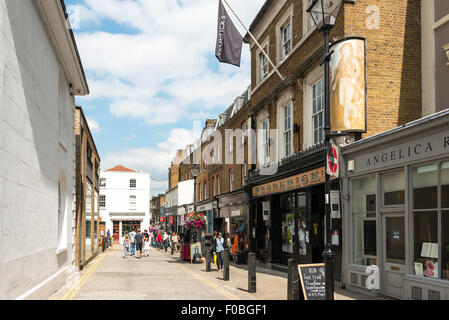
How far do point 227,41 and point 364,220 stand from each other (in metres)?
10.3

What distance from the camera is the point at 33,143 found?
10.2 meters

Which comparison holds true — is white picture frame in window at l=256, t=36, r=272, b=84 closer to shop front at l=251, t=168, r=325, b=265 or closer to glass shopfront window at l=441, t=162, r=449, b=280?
shop front at l=251, t=168, r=325, b=265

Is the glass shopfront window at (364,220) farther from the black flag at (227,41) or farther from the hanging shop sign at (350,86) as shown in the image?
the black flag at (227,41)

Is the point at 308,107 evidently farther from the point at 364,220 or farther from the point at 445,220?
the point at 445,220

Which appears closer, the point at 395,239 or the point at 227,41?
the point at 395,239

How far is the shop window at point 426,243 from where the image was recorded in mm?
11086

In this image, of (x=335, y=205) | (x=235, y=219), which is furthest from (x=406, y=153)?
(x=235, y=219)

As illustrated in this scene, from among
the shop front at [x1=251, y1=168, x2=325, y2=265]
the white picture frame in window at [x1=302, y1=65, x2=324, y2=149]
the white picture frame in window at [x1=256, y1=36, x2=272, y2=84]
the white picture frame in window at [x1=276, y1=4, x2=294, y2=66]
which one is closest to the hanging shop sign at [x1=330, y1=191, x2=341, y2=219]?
the shop front at [x1=251, y1=168, x2=325, y2=265]

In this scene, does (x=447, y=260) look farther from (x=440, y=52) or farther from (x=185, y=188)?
(x=185, y=188)

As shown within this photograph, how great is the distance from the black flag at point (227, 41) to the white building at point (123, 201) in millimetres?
49655

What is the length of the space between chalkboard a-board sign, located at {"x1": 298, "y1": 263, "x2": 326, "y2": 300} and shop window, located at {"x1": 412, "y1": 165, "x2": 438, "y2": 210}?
10.3 ft

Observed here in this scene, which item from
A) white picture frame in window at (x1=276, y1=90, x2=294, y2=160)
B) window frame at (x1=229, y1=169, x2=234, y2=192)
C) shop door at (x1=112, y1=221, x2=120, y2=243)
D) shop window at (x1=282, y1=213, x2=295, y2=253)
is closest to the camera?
shop window at (x1=282, y1=213, x2=295, y2=253)

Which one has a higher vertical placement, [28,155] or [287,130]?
[287,130]

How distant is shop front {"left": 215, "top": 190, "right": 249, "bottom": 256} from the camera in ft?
87.9
